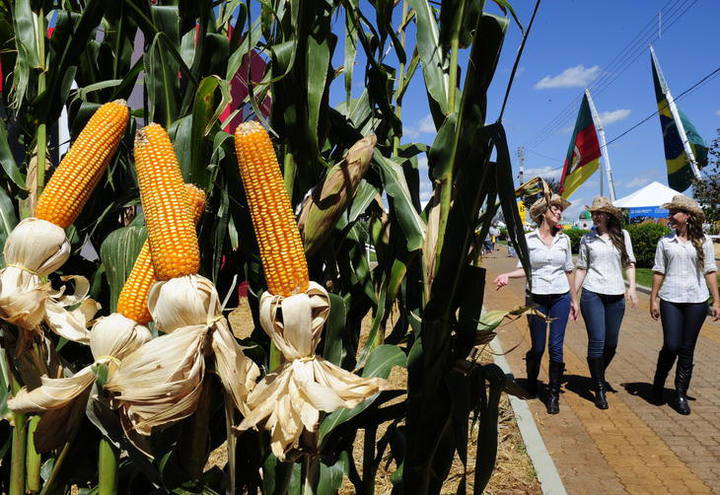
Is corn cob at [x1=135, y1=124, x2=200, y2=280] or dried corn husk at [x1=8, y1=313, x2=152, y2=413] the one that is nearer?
corn cob at [x1=135, y1=124, x2=200, y2=280]

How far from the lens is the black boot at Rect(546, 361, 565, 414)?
552 cm

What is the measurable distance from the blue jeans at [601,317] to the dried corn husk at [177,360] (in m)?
5.16

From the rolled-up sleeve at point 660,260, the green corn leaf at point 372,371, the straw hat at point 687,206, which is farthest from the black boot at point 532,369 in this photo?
the green corn leaf at point 372,371

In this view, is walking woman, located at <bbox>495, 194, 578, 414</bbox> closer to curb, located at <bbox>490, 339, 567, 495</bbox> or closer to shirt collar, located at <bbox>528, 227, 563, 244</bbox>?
shirt collar, located at <bbox>528, 227, 563, 244</bbox>

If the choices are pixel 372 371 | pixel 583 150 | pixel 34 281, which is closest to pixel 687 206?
pixel 372 371

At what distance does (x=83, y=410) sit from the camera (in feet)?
4.63

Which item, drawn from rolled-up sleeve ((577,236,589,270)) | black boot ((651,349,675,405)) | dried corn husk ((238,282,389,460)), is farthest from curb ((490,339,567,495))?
dried corn husk ((238,282,389,460))

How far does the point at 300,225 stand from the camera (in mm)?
1396

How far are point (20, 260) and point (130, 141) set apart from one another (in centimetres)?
85

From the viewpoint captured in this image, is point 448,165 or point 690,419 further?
point 690,419

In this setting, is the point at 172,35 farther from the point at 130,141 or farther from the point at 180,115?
the point at 130,141

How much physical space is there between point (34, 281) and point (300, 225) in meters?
0.63

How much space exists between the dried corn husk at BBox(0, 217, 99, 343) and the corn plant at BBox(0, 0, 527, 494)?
0.26 ft

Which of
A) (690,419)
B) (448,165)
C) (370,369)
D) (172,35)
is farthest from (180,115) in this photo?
(690,419)
